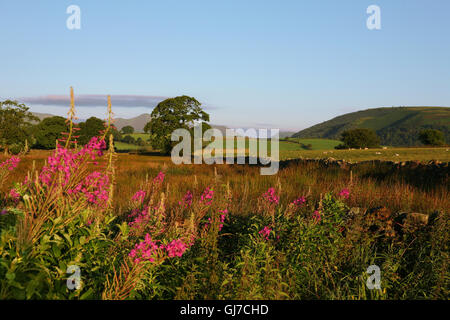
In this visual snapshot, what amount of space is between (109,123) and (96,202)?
119cm

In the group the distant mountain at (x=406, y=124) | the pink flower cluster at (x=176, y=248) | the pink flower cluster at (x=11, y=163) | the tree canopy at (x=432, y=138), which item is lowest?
the pink flower cluster at (x=176, y=248)

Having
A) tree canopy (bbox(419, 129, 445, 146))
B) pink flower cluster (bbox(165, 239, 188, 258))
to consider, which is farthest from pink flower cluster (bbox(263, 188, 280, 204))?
tree canopy (bbox(419, 129, 445, 146))

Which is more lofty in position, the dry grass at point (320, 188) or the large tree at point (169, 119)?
the large tree at point (169, 119)

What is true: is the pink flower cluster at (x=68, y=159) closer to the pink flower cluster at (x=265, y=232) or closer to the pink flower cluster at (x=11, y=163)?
the pink flower cluster at (x=11, y=163)

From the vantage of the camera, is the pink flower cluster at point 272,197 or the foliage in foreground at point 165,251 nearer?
the foliage in foreground at point 165,251

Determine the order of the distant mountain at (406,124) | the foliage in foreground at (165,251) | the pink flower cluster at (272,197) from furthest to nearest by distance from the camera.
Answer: the distant mountain at (406,124) < the pink flower cluster at (272,197) < the foliage in foreground at (165,251)

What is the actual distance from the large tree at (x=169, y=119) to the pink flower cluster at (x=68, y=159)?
122ft

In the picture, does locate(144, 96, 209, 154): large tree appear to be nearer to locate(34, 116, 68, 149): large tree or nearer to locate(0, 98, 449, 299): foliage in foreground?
locate(34, 116, 68, 149): large tree

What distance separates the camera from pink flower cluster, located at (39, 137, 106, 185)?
9.17 ft

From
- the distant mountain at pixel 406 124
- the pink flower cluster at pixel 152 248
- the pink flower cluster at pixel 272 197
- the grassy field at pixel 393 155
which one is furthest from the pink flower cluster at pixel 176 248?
the distant mountain at pixel 406 124

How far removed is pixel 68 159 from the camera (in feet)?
9.26

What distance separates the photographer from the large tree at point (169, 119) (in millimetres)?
40250

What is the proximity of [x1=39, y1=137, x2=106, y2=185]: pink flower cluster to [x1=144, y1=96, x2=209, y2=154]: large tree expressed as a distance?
122 feet
